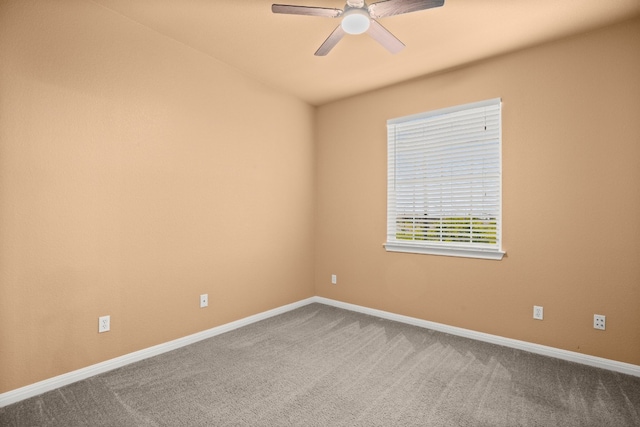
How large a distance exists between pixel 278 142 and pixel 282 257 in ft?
4.74

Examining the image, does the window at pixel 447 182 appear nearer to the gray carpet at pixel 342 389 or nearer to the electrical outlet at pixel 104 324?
the gray carpet at pixel 342 389

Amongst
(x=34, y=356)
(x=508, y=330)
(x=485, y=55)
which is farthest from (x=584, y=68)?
(x=34, y=356)

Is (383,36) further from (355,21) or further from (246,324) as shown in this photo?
(246,324)

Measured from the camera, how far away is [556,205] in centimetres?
279

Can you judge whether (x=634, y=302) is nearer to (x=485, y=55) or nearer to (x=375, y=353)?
(x=375, y=353)

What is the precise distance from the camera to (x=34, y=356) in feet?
7.02

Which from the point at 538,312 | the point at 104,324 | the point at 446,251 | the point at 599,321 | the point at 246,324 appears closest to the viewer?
the point at 104,324

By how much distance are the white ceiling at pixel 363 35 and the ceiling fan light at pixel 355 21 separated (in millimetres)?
340

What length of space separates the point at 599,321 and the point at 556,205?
99cm

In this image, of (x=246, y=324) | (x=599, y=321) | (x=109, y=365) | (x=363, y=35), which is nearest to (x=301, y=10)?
(x=363, y=35)

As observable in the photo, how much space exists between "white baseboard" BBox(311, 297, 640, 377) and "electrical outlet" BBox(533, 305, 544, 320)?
247 mm

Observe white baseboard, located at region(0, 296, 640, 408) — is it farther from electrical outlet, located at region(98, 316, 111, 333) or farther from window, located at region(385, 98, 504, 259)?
window, located at region(385, 98, 504, 259)

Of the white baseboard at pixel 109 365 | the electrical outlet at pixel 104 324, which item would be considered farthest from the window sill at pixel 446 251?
the electrical outlet at pixel 104 324

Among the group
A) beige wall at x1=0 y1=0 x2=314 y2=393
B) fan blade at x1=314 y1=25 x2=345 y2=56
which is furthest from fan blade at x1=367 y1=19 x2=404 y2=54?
beige wall at x1=0 y1=0 x2=314 y2=393
